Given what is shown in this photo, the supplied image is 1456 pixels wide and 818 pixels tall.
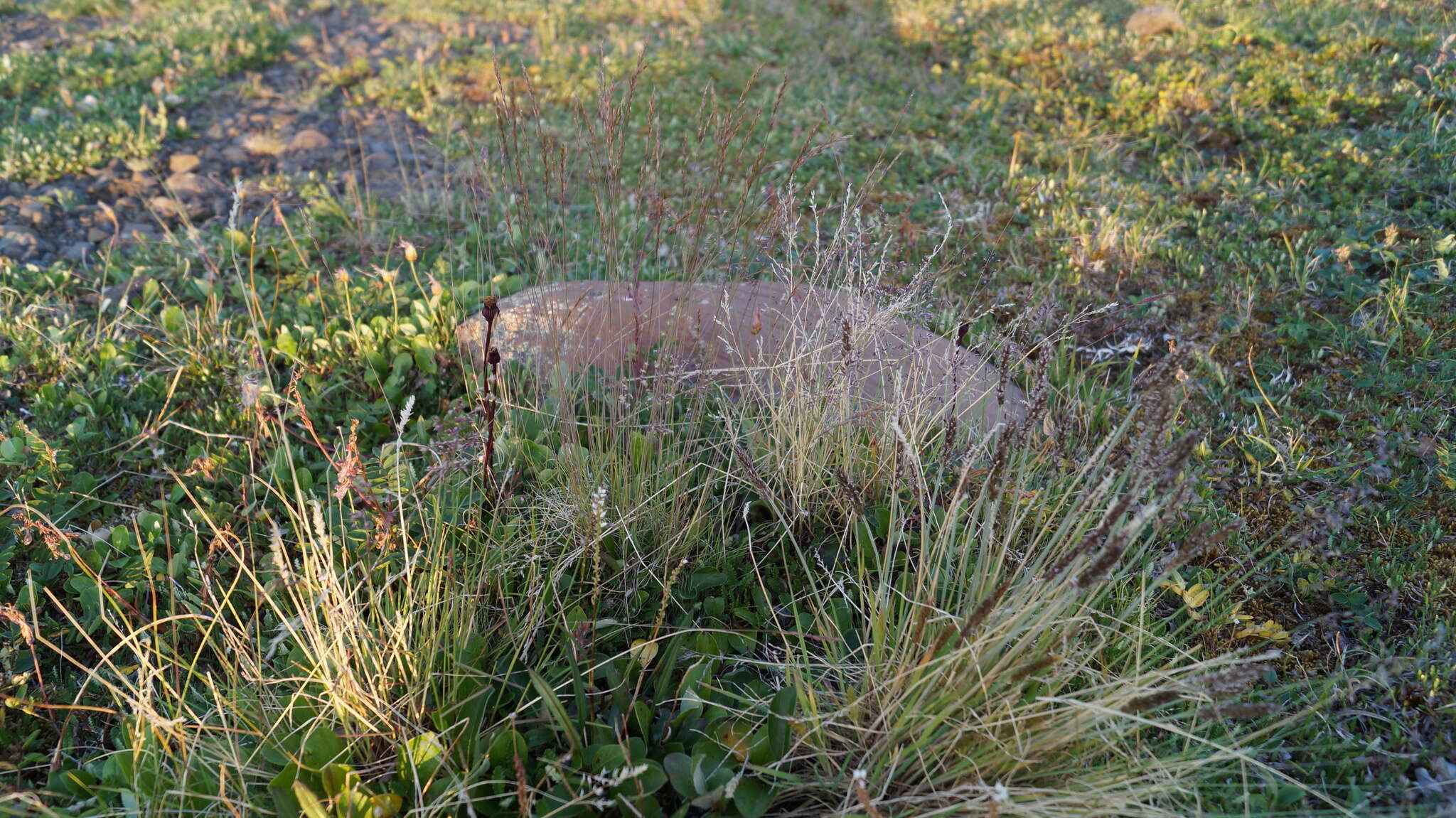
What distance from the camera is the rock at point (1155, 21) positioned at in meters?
6.58

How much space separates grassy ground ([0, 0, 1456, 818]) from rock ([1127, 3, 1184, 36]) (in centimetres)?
96

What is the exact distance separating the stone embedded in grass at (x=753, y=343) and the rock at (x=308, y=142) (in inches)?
124

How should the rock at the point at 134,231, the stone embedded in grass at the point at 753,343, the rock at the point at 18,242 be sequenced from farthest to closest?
1. the rock at the point at 134,231
2. the rock at the point at 18,242
3. the stone embedded in grass at the point at 753,343

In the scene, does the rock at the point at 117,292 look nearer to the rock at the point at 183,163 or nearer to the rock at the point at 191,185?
the rock at the point at 191,185

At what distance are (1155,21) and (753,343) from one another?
5.29 m

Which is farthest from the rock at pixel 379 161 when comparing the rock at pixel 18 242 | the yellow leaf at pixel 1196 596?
the yellow leaf at pixel 1196 596

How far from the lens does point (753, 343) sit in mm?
3383

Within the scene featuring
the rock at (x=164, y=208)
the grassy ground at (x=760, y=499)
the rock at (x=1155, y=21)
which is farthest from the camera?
the rock at (x=1155, y=21)

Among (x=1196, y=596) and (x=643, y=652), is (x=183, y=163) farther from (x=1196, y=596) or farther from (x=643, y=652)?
(x=1196, y=596)

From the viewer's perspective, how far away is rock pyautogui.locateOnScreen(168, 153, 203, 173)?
558cm

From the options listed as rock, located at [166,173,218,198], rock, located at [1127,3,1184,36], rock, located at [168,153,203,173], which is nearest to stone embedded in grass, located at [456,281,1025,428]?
rock, located at [166,173,218,198]

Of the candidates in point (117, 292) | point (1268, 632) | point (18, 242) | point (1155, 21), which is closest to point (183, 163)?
point (18, 242)

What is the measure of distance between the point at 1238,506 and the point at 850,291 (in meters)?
1.52

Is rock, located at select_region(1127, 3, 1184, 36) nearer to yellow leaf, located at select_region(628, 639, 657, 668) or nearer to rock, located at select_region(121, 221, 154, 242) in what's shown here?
yellow leaf, located at select_region(628, 639, 657, 668)
